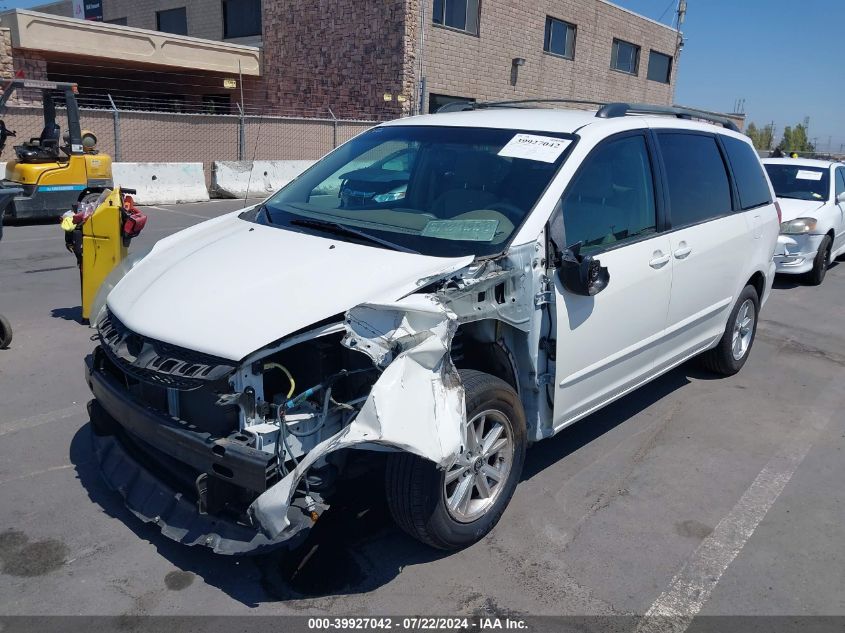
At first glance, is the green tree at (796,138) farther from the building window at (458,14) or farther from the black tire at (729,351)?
the black tire at (729,351)

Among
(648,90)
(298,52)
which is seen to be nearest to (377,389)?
(298,52)

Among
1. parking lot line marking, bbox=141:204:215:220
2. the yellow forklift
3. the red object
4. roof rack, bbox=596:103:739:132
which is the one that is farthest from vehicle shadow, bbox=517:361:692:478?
parking lot line marking, bbox=141:204:215:220

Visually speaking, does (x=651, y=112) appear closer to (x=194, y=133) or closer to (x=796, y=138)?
(x=194, y=133)

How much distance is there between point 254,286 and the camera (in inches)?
124

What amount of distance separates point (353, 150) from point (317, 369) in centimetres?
206

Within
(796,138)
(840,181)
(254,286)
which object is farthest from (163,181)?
(796,138)

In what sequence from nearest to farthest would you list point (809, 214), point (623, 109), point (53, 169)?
point (623, 109) → point (809, 214) → point (53, 169)

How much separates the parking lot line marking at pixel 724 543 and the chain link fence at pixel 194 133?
614 inches

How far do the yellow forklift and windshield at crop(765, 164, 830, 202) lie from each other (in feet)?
35.1

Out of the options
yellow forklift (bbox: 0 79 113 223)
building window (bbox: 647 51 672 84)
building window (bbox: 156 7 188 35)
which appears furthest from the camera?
building window (bbox: 647 51 672 84)

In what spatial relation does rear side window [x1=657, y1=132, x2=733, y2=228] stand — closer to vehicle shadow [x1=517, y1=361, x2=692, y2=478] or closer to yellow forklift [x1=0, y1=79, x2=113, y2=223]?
vehicle shadow [x1=517, y1=361, x2=692, y2=478]

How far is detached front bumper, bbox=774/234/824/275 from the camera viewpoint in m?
9.69

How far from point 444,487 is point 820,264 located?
8.87 meters

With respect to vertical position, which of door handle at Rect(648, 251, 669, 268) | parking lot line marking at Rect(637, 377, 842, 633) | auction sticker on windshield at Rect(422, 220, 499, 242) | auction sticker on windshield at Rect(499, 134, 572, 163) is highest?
auction sticker on windshield at Rect(499, 134, 572, 163)
